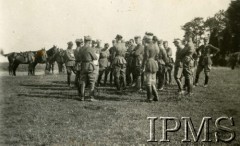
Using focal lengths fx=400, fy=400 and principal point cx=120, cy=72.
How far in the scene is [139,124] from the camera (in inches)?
351

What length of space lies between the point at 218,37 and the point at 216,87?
95.7 feet

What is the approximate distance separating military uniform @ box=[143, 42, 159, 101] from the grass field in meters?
0.43

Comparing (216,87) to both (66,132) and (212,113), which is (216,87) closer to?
(212,113)

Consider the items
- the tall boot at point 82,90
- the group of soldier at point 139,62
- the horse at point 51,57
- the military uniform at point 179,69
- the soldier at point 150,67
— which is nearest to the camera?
the soldier at point 150,67

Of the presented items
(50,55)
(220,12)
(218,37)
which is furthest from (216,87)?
(220,12)

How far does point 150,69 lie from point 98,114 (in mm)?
2502

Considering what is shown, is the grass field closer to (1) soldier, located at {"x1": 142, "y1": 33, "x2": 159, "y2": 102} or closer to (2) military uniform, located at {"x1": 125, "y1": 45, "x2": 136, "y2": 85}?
(1) soldier, located at {"x1": 142, "y1": 33, "x2": 159, "y2": 102}

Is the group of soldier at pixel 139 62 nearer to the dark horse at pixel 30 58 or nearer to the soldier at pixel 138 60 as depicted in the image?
the soldier at pixel 138 60

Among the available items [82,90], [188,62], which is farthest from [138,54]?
[82,90]

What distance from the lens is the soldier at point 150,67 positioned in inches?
456

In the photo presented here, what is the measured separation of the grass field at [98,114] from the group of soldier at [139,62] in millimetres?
549

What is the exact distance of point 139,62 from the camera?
1484 centimetres

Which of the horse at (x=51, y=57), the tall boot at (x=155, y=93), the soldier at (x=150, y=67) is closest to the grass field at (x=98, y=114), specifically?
the tall boot at (x=155, y=93)

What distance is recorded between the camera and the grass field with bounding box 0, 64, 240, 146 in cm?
783
